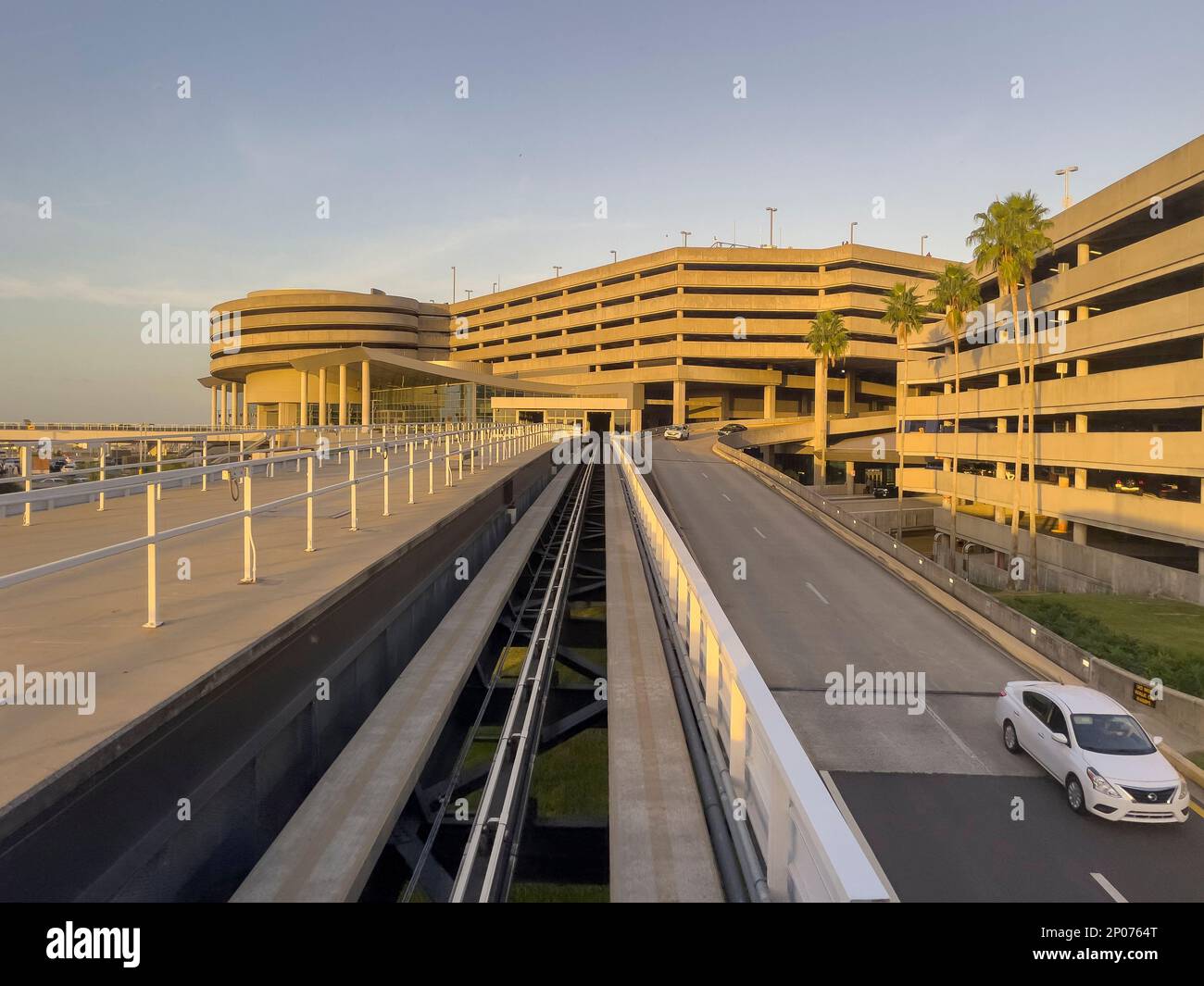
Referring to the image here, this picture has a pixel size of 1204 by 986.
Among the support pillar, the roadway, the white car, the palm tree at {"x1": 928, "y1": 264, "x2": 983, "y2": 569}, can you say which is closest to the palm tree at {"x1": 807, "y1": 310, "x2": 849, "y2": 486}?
the support pillar

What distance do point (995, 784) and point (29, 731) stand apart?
12287 mm

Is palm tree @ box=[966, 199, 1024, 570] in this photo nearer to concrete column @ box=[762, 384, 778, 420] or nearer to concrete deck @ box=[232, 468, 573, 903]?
concrete deck @ box=[232, 468, 573, 903]

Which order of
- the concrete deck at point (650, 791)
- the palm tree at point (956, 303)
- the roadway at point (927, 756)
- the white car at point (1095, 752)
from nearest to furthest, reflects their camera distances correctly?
1. the concrete deck at point (650, 791)
2. the roadway at point (927, 756)
3. the white car at point (1095, 752)
4. the palm tree at point (956, 303)

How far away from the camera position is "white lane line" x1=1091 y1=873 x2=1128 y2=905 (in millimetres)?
8668

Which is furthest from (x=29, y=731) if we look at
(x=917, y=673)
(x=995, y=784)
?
(x=917, y=673)

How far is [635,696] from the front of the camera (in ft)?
20.5

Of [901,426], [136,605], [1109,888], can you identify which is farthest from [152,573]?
[901,426]

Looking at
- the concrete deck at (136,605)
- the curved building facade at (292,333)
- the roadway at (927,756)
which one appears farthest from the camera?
the curved building facade at (292,333)

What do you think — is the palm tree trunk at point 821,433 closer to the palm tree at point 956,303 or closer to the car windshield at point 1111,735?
the palm tree at point 956,303

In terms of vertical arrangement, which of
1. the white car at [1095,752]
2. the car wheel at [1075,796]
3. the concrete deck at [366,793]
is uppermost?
the concrete deck at [366,793]

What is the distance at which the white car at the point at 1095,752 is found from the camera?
1040 centimetres

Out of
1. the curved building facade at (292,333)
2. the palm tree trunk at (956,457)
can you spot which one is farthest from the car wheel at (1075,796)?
the curved building facade at (292,333)

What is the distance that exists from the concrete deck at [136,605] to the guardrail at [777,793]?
2646mm
